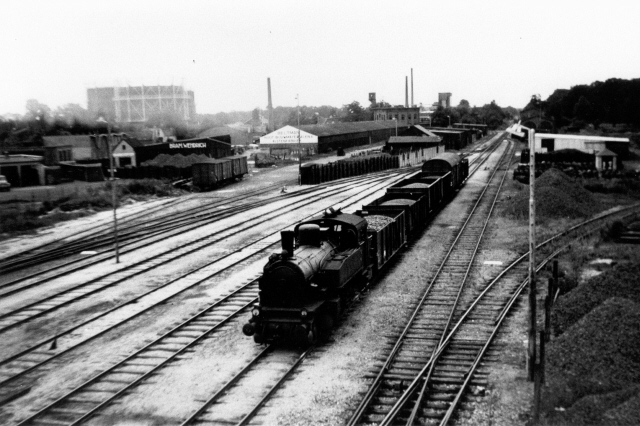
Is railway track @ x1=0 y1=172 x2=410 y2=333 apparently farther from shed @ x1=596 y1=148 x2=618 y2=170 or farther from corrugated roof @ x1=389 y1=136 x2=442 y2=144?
corrugated roof @ x1=389 y1=136 x2=442 y2=144

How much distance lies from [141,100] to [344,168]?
58.5 m

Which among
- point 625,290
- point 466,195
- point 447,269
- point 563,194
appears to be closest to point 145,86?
point 466,195

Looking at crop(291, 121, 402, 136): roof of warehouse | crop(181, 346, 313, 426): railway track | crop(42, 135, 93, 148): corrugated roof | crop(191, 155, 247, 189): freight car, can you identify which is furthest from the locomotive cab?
crop(291, 121, 402, 136): roof of warehouse

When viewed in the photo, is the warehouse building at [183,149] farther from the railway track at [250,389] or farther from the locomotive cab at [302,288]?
the railway track at [250,389]

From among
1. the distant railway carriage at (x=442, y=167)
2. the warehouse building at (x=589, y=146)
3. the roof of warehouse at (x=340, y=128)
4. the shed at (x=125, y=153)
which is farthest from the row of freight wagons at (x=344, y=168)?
the roof of warehouse at (x=340, y=128)

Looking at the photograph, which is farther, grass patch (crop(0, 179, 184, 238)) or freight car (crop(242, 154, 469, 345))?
grass patch (crop(0, 179, 184, 238))

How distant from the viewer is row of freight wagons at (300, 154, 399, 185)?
180 feet

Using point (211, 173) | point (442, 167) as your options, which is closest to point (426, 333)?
point (442, 167)

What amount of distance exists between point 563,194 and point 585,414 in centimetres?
2743

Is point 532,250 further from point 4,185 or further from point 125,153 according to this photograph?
point 125,153

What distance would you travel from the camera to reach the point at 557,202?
33938 millimetres

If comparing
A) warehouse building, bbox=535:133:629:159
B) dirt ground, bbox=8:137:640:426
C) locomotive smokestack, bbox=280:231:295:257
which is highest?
warehouse building, bbox=535:133:629:159

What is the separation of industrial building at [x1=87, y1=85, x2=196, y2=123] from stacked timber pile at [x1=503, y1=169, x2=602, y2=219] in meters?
71.7

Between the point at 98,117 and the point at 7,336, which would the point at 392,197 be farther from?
the point at 98,117
